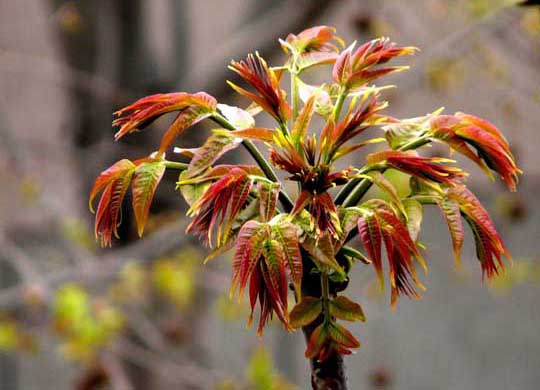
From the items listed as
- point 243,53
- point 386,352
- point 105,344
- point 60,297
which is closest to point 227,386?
point 105,344

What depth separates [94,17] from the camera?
8.82ft

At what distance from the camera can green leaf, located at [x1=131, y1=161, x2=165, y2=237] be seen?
1.98 ft

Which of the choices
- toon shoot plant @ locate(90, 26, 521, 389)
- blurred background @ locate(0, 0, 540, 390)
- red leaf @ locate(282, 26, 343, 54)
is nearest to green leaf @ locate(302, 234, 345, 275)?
toon shoot plant @ locate(90, 26, 521, 389)

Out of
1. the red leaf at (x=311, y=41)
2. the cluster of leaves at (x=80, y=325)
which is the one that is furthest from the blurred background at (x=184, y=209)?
the red leaf at (x=311, y=41)

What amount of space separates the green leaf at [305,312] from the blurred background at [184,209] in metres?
1.02

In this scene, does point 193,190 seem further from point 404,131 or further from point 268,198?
point 404,131

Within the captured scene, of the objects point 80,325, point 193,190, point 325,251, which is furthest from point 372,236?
point 80,325

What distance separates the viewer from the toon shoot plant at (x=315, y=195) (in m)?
0.57

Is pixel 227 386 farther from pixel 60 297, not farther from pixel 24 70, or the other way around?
pixel 24 70

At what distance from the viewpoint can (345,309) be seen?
1.98 ft

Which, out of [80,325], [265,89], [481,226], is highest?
[265,89]

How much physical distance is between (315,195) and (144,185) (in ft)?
0.41

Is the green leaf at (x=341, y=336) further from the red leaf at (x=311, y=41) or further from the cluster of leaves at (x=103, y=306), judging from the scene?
the cluster of leaves at (x=103, y=306)

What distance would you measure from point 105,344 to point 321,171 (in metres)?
1.68
